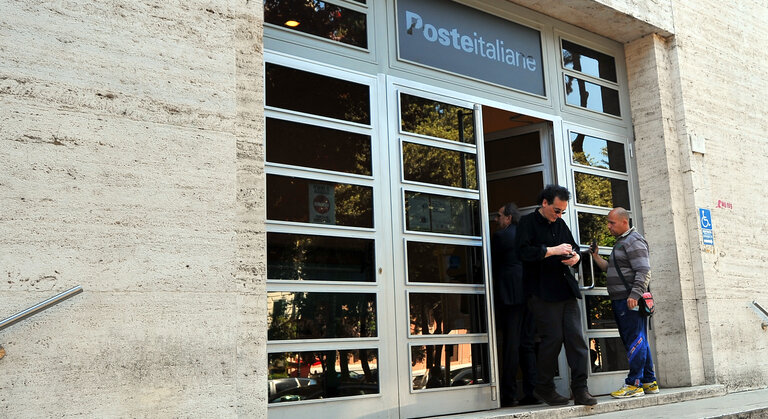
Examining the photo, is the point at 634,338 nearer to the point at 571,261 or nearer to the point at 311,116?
the point at 571,261

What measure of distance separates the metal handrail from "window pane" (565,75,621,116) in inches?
229

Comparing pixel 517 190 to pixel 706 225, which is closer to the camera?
pixel 517 190

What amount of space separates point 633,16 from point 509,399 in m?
4.44

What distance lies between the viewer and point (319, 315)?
5.89 metres

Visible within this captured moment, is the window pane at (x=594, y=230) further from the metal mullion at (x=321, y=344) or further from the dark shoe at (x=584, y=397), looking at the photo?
the metal mullion at (x=321, y=344)

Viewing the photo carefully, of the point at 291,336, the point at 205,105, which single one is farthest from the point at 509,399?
the point at 205,105

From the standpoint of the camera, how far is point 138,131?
A: 15.7 feet

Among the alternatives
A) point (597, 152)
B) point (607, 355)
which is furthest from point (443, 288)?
point (597, 152)

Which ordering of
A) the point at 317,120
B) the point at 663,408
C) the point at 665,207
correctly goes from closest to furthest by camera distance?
1. the point at 317,120
2. the point at 663,408
3. the point at 665,207

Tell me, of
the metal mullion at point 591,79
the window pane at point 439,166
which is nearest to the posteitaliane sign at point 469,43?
the metal mullion at point 591,79

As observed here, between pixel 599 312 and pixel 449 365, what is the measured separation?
2331mm

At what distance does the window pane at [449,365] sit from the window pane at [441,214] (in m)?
1.02

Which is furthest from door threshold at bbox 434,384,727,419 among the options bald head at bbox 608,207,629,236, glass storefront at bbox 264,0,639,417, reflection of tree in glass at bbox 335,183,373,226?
reflection of tree in glass at bbox 335,183,373,226

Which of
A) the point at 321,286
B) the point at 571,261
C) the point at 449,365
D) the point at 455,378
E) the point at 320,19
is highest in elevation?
the point at 320,19
